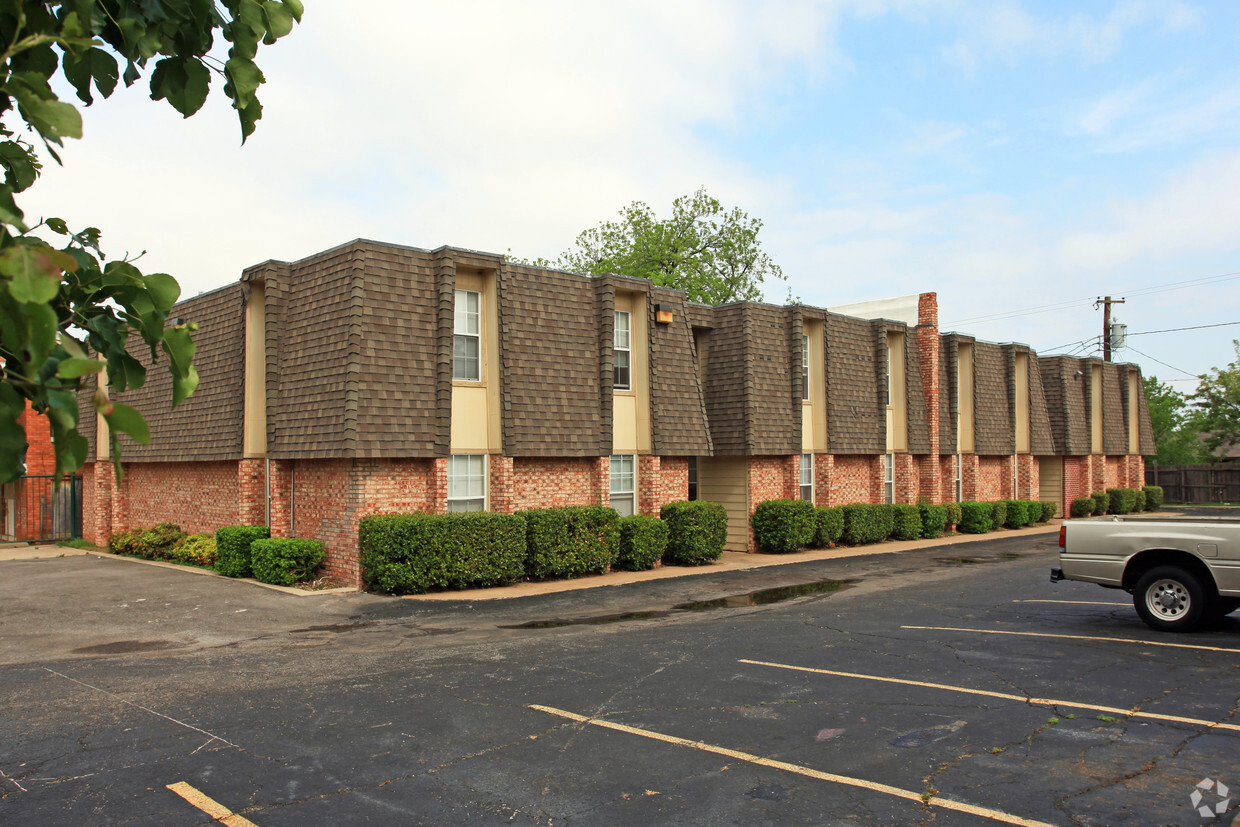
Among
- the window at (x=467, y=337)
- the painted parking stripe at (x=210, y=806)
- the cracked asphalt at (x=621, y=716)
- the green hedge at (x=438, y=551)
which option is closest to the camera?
the painted parking stripe at (x=210, y=806)

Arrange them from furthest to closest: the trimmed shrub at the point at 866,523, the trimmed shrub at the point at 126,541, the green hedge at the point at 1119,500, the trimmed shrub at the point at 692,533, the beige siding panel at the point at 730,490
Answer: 1. the green hedge at the point at 1119,500
2. the trimmed shrub at the point at 866,523
3. the beige siding panel at the point at 730,490
4. the trimmed shrub at the point at 126,541
5. the trimmed shrub at the point at 692,533

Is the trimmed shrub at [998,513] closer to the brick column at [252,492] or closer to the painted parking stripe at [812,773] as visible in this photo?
the brick column at [252,492]

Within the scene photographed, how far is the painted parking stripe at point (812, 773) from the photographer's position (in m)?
5.46

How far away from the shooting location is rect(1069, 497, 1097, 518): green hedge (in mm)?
34906

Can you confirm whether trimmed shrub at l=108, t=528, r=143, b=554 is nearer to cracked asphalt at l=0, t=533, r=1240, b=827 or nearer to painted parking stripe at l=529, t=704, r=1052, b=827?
cracked asphalt at l=0, t=533, r=1240, b=827

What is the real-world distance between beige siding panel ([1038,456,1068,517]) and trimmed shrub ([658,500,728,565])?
22258 millimetres

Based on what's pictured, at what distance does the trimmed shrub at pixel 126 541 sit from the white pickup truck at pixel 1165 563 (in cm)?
2145

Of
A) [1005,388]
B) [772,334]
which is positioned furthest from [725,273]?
[772,334]

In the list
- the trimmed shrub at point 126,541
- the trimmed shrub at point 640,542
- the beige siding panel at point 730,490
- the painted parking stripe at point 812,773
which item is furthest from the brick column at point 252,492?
the painted parking stripe at point 812,773

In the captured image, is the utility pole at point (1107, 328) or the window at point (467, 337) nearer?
the window at point (467, 337)

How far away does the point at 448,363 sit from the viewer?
16672mm

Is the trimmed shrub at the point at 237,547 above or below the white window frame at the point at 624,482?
below

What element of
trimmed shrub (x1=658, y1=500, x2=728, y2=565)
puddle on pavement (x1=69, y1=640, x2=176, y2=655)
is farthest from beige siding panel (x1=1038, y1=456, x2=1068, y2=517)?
puddle on pavement (x1=69, y1=640, x2=176, y2=655)

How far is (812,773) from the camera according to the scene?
20.4 ft
